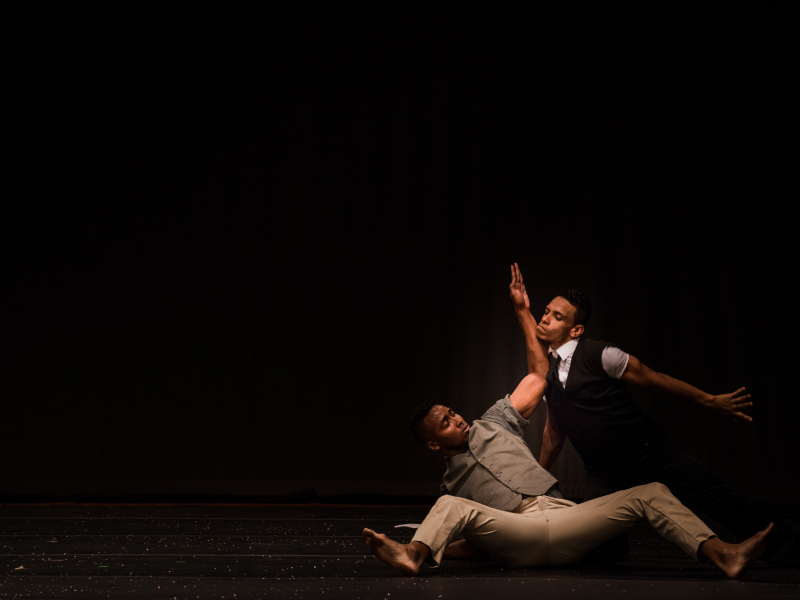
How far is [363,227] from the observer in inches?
186

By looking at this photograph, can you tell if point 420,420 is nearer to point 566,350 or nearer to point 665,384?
point 566,350

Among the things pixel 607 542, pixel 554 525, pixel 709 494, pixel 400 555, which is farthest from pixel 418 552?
pixel 709 494

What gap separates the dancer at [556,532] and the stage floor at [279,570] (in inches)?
2.0

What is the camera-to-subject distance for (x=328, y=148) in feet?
15.8

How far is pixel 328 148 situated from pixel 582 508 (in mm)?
3326

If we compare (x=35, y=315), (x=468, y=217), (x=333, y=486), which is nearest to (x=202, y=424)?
(x=333, y=486)

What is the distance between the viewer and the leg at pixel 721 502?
7.02 ft

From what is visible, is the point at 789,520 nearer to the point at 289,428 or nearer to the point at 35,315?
the point at 289,428

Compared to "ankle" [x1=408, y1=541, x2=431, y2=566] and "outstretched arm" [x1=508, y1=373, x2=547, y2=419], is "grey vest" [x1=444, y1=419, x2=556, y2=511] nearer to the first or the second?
"outstretched arm" [x1=508, y1=373, x2=547, y2=419]

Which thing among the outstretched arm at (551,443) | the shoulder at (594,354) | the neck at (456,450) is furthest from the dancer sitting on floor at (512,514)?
the shoulder at (594,354)

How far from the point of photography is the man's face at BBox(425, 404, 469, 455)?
2168 mm

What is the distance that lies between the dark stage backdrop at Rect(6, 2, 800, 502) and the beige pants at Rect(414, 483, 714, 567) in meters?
2.36

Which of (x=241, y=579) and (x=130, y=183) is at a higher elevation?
(x=130, y=183)

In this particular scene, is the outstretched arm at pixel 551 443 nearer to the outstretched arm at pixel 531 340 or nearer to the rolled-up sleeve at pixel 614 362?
the outstretched arm at pixel 531 340
